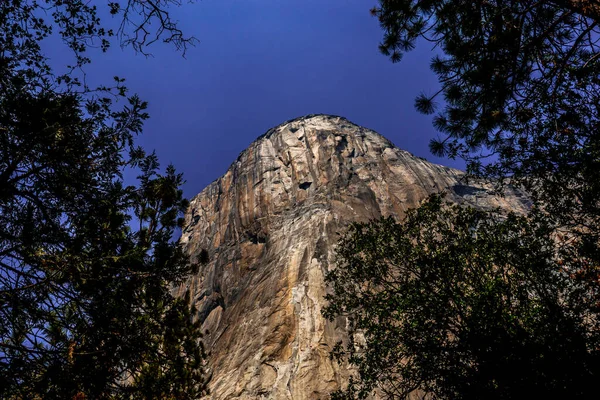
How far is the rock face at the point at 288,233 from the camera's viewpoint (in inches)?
1117

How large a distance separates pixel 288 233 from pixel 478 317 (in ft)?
115

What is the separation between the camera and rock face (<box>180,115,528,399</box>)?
28359 mm

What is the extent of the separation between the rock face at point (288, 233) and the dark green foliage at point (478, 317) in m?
6.93

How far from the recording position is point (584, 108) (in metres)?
7.18

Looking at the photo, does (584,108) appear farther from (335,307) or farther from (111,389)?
(111,389)

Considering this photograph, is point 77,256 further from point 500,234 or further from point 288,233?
point 288,233

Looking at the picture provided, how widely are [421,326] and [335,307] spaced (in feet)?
10.4

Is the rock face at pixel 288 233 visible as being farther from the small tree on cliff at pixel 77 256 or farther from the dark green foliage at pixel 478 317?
the small tree on cliff at pixel 77 256

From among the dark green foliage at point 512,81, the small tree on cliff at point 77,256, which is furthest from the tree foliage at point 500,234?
the small tree on cliff at point 77,256

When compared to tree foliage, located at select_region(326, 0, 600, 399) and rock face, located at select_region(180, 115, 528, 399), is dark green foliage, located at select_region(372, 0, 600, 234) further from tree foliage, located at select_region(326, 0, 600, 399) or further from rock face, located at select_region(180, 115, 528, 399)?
rock face, located at select_region(180, 115, 528, 399)

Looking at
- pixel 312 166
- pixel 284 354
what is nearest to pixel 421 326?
pixel 284 354

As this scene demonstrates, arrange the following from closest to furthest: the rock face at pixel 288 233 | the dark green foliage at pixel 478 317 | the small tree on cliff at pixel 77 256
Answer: the small tree on cliff at pixel 77 256
the dark green foliage at pixel 478 317
the rock face at pixel 288 233

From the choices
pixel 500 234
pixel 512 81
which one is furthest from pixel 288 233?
pixel 512 81

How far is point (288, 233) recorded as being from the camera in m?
44.7
